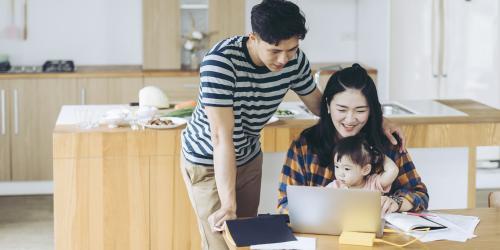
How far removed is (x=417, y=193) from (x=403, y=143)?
0.65 feet

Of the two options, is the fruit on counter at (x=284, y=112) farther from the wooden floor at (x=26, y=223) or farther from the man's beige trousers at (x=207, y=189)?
the wooden floor at (x=26, y=223)

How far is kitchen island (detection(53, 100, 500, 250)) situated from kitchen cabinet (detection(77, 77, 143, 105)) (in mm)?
1841

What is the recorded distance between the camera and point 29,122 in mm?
5742

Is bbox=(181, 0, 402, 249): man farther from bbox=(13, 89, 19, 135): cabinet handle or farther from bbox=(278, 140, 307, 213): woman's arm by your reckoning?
bbox=(13, 89, 19, 135): cabinet handle

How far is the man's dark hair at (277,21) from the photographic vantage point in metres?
2.53

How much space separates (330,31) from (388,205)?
385cm

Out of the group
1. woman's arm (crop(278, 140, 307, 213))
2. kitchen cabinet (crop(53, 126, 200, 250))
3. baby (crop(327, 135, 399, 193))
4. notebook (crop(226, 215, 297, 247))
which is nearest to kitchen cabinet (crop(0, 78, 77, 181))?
kitchen cabinet (crop(53, 126, 200, 250))

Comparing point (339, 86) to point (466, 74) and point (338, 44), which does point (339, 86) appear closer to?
point (466, 74)

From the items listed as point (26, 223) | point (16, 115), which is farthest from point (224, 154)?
point (16, 115)

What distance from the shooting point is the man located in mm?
2572

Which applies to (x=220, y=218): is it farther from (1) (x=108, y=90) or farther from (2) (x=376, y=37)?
(2) (x=376, y=37)

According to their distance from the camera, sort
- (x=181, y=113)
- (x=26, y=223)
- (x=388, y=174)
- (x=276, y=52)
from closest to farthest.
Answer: (x=276, y=52)
(x=388, y=174)
(x=181, y=113)
(x=26, y=223)

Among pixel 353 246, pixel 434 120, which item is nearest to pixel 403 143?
pixel 353 246

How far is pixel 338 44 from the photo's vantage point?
6508 mm
